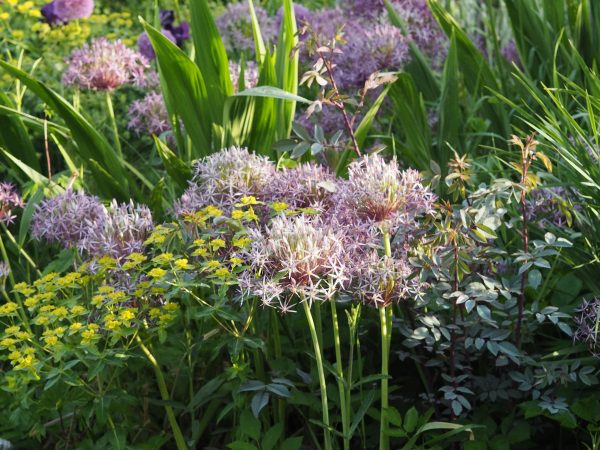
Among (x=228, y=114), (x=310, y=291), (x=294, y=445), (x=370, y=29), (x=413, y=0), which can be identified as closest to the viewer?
(x=310, y=291)

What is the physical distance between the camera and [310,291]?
79.1 inches

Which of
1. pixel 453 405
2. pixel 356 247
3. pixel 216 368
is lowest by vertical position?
pixel 216 368

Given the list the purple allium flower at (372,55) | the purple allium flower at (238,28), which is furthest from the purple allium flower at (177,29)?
the purple allium flower at (372,55)

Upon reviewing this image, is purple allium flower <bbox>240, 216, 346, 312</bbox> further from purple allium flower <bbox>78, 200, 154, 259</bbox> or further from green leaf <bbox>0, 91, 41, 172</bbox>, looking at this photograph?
green leaf <bbox>0, 91, 41, 172</bbox>

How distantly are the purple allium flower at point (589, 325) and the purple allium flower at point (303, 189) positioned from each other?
0.72 meters

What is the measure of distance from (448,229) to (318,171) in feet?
1.36

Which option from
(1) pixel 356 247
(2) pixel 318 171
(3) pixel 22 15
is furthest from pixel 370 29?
(3) pixel 22 15

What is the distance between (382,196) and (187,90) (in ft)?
4.17

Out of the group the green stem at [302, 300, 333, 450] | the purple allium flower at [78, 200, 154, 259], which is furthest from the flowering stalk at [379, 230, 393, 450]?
the purple allium flower at [78, 200, 154, 259]

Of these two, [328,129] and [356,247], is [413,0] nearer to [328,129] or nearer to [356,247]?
[328,129]

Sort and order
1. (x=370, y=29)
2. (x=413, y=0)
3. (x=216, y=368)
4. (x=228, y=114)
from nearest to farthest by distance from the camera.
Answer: (x=216, y=368) < (x=228, y=114) < (x=370, y=29) < (x=413, y=0)

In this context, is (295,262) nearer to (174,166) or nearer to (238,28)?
(174,166)

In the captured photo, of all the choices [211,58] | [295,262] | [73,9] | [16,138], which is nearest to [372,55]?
[211,58]

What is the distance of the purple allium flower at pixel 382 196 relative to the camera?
2.12 metres
